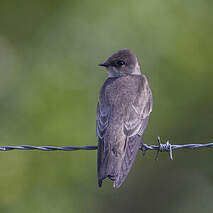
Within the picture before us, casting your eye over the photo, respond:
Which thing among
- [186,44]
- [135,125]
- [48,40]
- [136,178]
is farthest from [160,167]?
[135,125]

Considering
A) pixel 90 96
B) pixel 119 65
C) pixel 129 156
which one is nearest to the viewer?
pixel 129 156

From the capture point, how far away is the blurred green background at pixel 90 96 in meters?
9.94

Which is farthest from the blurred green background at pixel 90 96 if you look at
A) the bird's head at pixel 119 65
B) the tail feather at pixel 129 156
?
the tail feather at pixel 129 156

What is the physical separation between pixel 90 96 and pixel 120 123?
2498 millimetres

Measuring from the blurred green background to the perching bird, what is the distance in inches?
61.2

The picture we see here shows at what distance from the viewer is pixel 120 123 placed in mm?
8008

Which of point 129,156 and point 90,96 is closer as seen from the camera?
point 129,156

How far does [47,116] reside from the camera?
9.96m

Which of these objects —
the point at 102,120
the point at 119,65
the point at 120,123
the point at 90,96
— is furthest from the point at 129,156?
the point at 90,96

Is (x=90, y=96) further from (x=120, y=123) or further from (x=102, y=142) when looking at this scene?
(x=102, y=142)

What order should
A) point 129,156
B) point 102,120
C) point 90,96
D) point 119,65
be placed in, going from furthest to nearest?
point 90,96 → point 119,65 → point 102,120 → point 129,156

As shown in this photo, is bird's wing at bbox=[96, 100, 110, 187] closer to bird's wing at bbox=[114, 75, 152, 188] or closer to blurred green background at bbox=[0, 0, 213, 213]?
bird's wing at bbox=[114, 75, 152, 188]

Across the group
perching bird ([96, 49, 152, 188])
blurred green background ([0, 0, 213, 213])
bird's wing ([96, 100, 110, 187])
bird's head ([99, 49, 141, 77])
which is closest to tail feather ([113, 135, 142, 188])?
perching bird ([96, 49, 152, 188])

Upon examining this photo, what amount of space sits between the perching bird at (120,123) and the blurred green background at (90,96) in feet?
5.10
